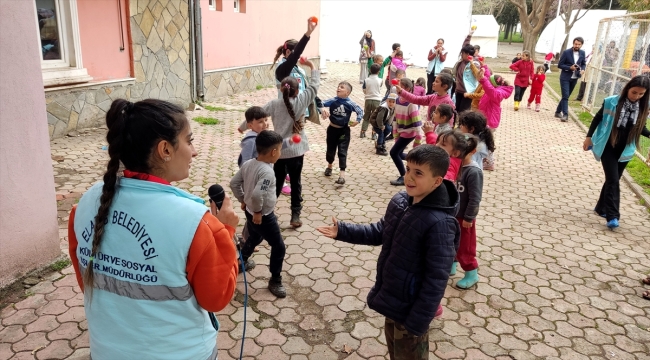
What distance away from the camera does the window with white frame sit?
281 inches

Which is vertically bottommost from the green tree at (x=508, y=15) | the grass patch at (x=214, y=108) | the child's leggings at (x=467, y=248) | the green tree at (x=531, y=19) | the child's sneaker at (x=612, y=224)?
the child's sneaker at (x=612, y=224)

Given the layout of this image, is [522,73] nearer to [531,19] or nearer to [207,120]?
[207,120]

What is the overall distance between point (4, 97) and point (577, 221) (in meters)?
6.02

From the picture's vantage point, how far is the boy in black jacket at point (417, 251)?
2270mm

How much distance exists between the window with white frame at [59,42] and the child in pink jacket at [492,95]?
6441mm

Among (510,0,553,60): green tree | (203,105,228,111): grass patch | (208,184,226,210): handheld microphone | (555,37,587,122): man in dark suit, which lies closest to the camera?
(208,184,226,210): handheld microphone

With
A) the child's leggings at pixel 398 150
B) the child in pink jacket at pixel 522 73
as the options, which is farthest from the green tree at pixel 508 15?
the child's leggings at pixel 398 150

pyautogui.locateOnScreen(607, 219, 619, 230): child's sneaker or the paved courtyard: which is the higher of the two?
pyautogui.locateOnScreen(607, 219, 619, 230): child's sneaker

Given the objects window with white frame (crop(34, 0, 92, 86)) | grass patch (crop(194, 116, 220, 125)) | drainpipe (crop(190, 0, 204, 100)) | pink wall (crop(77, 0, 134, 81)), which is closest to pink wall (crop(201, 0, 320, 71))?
drainpipe (crop(190, 0, 204, 100))

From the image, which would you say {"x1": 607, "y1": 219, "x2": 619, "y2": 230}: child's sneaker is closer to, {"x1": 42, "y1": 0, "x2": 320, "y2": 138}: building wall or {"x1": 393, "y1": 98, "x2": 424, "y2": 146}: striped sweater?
{"x1": 393, "y1": 98, "x2": 424, "y2": 146}: striped sweater

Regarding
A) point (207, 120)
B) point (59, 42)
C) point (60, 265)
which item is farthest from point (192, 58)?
point (60, 265)

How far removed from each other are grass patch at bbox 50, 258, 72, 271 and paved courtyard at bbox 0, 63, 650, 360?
0.06 m

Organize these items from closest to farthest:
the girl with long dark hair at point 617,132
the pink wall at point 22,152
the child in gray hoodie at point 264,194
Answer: the pink wall at point 22,152
the child in gray hoodie at point 264,194
the girl with long dark hair at point 617,132

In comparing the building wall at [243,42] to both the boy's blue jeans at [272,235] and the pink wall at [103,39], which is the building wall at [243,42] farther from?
the boy's blue jeans at [272,235]
